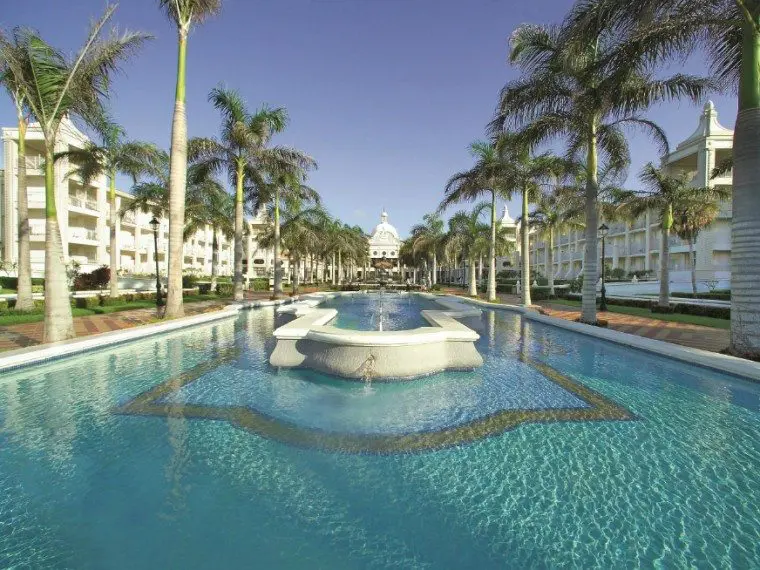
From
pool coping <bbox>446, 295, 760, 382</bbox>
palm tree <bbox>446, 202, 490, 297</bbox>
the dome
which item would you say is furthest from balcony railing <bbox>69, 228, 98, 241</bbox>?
the dome

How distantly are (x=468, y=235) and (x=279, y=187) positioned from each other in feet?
50.5

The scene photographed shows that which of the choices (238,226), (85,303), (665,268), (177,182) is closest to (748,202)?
(665,268)

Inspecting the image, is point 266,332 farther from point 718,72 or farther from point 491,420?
point 718,72

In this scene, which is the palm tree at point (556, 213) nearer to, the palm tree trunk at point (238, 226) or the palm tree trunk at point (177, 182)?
the palm tree trunk at point (238, 226)

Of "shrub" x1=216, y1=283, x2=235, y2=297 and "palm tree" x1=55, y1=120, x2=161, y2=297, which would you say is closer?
"palm tree" x1=55, y1=120, x2=161, y2=297

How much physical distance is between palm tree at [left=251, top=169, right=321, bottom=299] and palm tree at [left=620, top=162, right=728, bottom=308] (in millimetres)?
18301

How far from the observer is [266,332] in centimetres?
1261

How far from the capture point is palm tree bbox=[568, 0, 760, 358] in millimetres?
7988

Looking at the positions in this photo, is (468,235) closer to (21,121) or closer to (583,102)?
(583,102)

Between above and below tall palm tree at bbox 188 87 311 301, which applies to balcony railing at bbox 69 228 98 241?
below

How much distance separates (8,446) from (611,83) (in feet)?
51.0

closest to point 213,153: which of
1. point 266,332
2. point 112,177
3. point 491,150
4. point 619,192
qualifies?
point 112,177

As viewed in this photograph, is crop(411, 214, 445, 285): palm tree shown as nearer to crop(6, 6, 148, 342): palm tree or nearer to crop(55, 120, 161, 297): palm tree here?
crop(55, 120, 161, 297): palm tree

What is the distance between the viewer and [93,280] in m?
26.7
